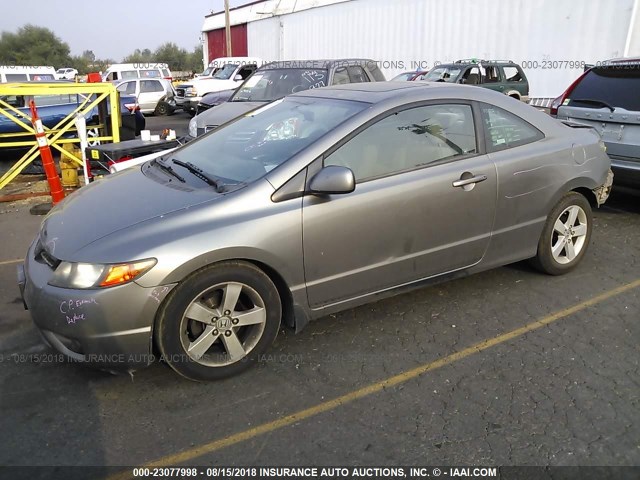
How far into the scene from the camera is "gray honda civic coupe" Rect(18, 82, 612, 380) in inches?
104

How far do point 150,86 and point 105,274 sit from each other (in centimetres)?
1913

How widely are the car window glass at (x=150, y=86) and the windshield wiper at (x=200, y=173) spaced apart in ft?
58.1

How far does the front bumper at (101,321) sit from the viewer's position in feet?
8.43

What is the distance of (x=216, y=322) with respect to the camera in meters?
2.84

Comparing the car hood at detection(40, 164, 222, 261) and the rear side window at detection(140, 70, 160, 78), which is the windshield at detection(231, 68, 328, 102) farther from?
the rear side window at detection(140, 70, 160, 78)

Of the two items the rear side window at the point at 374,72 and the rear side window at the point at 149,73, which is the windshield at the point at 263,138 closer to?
the rear side window at the point at 374,72

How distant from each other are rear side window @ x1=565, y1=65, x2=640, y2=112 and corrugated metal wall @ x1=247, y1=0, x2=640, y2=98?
965 centimetres

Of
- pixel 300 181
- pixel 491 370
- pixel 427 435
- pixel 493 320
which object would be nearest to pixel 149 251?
pixel 300 181

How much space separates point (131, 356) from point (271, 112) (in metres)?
2.10

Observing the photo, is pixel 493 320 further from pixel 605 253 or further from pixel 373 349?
pixel 605 253

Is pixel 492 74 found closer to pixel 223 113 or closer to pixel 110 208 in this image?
pixel 223 113

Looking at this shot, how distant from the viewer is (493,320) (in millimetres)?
3602

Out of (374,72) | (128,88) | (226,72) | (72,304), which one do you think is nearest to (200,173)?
(72,304)

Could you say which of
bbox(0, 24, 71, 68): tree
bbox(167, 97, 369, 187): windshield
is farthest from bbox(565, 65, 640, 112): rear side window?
bbox(0, 24, 71, 68): tree
